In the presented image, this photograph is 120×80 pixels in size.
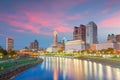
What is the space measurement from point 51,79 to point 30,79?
3781 millimetres

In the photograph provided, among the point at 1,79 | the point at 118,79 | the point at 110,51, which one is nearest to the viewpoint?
the point at 1,79

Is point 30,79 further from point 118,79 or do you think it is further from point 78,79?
point 118,79

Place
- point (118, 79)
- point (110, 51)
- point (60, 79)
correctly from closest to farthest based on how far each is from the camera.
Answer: point (118, 79) → point (60, 79) → point (110, 51)

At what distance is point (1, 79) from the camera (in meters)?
32.8

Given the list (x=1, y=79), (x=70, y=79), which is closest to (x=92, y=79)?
(x=70, y=79)

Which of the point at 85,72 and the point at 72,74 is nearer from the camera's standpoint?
the point at 72,74

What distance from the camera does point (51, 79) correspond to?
39375 mm

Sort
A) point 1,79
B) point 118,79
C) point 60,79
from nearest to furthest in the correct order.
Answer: point 1,79, point 118,79, point 60,79

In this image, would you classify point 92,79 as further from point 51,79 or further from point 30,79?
point 30,79

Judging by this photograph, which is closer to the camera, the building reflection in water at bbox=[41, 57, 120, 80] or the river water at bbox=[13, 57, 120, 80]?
the building reflection in water at bbox=[41, 57, 120, 80]

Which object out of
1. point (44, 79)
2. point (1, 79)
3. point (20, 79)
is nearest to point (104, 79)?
point (44, 79)

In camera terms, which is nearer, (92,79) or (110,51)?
(92,79)

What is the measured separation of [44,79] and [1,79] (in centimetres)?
930

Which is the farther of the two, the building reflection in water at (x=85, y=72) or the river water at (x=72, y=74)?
the river water at (x=72, y=74)
